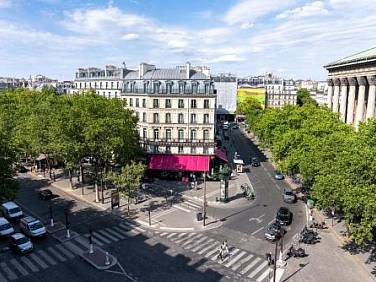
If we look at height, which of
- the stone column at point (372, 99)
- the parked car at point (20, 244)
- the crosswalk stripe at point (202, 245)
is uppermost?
the stone column at point (372, 99)

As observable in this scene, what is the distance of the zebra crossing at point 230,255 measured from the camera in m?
31.3

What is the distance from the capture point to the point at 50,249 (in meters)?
35.6

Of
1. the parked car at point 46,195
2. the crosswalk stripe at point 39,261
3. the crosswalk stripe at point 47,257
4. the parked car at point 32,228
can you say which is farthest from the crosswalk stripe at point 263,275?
the parked car at point 46,195

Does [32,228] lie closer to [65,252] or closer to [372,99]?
[65,252]

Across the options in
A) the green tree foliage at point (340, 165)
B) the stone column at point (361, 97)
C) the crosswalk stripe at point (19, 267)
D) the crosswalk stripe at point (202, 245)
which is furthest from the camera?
the stone column at point (361, 97)

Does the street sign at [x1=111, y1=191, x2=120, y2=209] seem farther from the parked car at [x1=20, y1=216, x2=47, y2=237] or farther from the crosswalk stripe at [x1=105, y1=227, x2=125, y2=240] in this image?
the parked car at [x1=20, y1=216, x2=47, y2=237]

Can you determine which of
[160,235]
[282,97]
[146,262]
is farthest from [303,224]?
[282,97]

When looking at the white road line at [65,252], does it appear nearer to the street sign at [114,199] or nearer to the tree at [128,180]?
the tree at [128,180]

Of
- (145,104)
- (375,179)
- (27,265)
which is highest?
(145,104)

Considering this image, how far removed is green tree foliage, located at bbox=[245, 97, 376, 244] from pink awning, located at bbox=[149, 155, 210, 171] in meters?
12.8

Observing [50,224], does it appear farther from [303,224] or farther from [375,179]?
[375,179]

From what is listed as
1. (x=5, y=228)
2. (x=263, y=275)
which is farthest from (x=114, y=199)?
(x=263, y=275)

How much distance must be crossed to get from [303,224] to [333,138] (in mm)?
11348

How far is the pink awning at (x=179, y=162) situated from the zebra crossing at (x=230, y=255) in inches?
857
